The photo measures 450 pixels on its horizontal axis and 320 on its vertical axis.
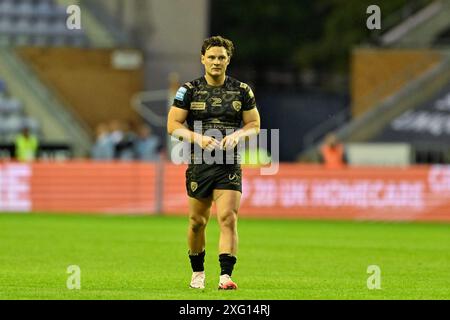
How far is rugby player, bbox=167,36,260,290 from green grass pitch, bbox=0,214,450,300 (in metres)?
0.67

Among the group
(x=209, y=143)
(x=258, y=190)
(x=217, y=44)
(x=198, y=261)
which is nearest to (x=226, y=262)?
(x=198, y=261)

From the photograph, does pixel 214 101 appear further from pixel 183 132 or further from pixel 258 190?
pixel 258 190

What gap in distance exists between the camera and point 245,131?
A: 41.9 ft

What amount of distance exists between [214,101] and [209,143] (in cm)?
43

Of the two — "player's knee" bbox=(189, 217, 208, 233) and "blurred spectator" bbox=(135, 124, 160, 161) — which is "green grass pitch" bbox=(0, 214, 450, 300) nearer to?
"player's knee" bbox=(189, 217, 208, 233)

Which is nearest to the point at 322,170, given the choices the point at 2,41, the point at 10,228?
the point at 10,228

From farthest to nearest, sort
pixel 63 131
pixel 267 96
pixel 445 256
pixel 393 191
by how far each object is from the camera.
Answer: pixel 267 96
pixel 63 131
pixel 393 191
pixel 445 256

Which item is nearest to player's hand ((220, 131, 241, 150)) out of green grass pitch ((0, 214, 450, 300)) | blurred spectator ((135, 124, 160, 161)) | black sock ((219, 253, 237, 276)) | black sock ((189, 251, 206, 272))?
black sock ((219, 253, 237, 276))

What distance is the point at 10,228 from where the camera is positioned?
77.6 feet

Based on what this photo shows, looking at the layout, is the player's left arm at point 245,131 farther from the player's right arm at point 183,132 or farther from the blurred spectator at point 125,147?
the blurred spectator at point 125,147

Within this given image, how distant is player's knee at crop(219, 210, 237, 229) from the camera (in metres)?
12.6
